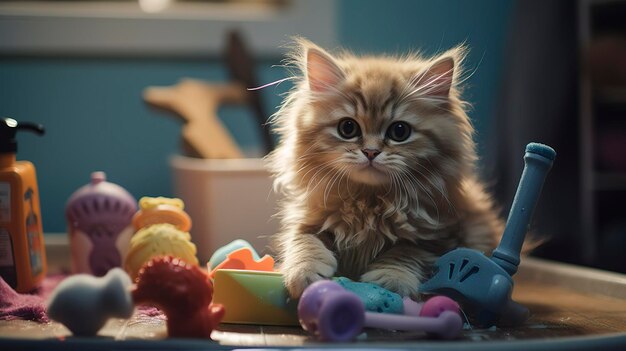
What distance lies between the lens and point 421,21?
7.93ft

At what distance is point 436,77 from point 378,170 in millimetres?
165

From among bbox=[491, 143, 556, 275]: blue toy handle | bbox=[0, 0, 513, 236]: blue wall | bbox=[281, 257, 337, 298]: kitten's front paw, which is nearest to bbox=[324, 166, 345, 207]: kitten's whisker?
bbox=[281, 257, 337, 298]: kitten's front paw

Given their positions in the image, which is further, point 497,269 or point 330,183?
point 330,183

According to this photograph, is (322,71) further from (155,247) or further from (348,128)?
(155,247)

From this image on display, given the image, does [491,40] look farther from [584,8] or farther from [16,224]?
[16,224]

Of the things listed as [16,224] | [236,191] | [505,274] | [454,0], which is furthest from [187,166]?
[454,0]

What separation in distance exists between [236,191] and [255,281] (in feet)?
2.39

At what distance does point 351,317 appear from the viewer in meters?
0.75

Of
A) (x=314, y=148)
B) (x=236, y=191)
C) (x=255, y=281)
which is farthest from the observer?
(x=236, y=191)

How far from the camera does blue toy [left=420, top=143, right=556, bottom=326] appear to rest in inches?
33.2

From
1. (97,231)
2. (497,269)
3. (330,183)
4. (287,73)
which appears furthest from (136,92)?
(497,269)

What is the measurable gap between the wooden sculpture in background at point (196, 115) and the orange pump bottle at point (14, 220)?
61 centimetres

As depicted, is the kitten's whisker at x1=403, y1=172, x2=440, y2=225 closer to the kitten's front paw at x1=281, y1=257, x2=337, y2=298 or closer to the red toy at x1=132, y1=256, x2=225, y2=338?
the kitten's front paw at x1=281, y1=257, x2=337, y2=298

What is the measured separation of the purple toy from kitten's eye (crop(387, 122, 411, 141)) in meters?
0.51
